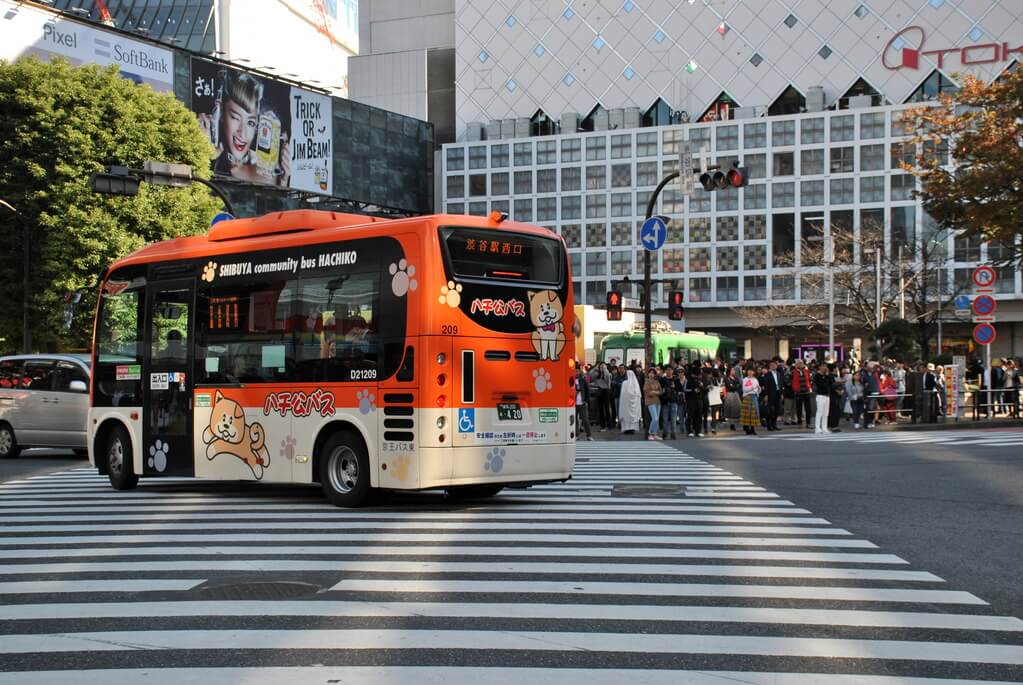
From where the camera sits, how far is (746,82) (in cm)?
8625

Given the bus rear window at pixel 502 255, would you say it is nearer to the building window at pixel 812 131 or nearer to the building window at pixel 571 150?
the building window at pixel 812 131

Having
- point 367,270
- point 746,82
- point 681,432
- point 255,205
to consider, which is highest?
point 746,82

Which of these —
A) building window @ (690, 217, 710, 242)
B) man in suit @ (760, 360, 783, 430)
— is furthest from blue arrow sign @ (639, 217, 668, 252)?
building window @ (690, 217, 710, 242)

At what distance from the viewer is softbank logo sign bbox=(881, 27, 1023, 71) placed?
3103 inches

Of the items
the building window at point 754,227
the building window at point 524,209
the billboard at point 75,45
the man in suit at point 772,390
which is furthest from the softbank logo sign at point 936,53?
the man in suit at point 772,390

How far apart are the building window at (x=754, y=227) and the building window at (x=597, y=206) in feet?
34.3

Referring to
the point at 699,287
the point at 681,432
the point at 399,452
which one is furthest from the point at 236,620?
the point at 699,287

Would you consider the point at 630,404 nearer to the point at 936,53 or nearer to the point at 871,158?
the point at 871,158

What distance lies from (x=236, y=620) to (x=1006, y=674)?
4.11 metres

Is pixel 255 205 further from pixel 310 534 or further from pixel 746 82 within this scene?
pixel 310 534

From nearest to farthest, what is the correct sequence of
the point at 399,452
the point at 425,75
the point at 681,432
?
the point at 399,452 < the point at 681,432 < the point at 425,75

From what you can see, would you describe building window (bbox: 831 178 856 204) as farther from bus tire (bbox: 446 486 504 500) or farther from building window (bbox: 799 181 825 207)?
bus tire (bbox: 446 486 504 500)

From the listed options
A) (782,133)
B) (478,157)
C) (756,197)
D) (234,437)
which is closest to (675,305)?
(234,437)

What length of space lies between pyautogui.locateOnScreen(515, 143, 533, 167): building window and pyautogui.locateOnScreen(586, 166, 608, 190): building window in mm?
4692
